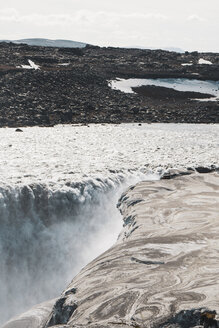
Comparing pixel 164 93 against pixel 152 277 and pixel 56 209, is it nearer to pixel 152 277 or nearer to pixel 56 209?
pixel 56 209

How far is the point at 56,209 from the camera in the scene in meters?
20.0

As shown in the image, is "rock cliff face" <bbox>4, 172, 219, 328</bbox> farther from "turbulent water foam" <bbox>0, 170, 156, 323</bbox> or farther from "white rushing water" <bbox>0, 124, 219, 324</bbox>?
"white rushing water" <bbox>0, 124, 219, 324</bbox>

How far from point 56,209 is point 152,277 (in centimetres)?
1018

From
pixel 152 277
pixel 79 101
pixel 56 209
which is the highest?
pixel 79 101

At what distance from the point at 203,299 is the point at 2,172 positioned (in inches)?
626

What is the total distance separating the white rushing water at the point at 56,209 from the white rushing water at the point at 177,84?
42.3m

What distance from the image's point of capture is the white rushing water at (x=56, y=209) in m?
17.9

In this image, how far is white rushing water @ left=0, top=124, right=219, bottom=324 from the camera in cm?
1789

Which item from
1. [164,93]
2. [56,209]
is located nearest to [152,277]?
[56,209]

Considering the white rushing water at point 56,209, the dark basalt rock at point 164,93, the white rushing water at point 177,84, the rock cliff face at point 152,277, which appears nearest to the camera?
the rock cliff face at point 152,277

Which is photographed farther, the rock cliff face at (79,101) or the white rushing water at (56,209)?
the rock cliff face at (79,101)

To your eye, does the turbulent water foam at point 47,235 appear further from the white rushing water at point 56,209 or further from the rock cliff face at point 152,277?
the rock cliff face at point 152,277

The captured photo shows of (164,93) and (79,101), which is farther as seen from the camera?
(164,93)

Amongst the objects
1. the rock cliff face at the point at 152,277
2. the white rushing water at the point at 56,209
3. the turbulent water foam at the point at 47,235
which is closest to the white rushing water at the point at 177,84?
the white rushing water at the point at 56,209
